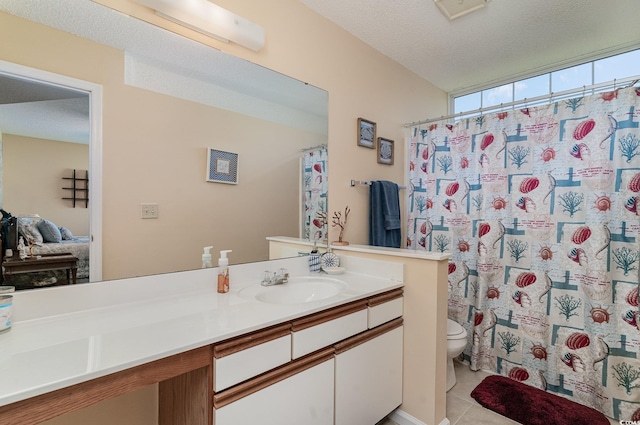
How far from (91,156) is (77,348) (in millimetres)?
693

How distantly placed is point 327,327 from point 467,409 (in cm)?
127

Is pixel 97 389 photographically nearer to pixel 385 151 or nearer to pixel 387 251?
pixel 387 251

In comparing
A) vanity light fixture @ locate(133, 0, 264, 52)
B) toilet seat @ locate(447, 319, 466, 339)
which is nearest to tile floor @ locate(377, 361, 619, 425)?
toilet seat @ locate(447, 319, 466, 339)

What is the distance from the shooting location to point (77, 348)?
0.83 meters

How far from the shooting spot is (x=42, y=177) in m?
1.04

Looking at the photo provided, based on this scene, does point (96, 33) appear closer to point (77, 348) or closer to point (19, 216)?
point (19, 216)

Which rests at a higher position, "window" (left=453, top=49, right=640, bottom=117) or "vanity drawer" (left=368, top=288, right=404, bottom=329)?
"window" (left=453, top=49, right=640, bottom=117)

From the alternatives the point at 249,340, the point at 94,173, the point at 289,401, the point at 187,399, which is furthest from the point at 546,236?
the point at 94,173

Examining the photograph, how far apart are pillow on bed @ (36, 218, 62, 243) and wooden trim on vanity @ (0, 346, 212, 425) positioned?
610 mm

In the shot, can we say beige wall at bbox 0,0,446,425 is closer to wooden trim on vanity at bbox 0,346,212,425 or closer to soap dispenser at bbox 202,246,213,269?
soap dispenser at bbox 202,246,213,269

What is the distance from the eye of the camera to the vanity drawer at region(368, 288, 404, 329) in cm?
146

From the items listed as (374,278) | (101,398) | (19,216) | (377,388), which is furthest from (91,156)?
(377,388)

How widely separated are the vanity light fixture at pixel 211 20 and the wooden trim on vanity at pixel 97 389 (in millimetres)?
1382

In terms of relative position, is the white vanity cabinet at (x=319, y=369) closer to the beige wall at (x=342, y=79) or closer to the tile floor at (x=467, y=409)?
the tile floor at (x=467, y=409)
